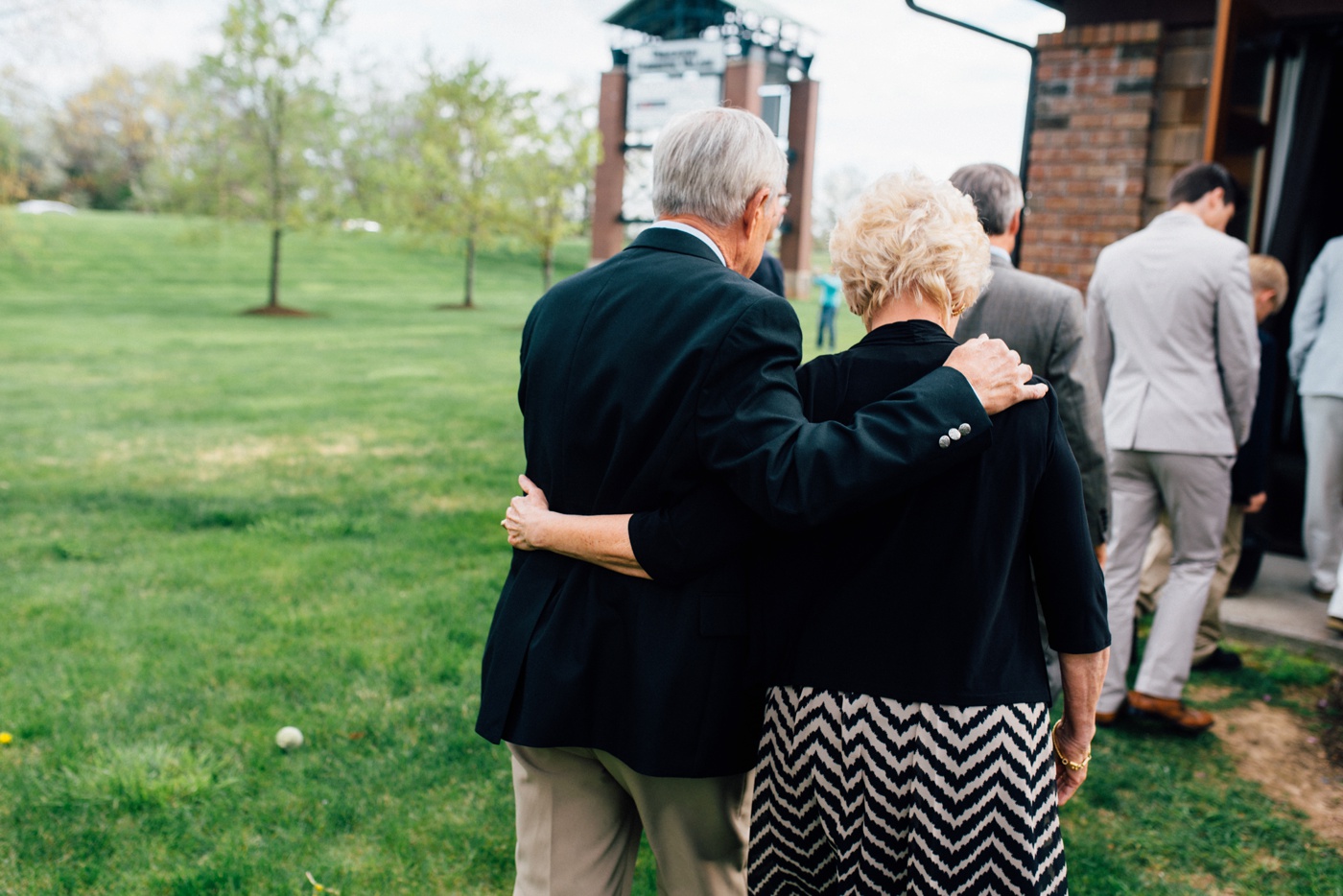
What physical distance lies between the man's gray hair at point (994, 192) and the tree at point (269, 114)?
27.5 meters

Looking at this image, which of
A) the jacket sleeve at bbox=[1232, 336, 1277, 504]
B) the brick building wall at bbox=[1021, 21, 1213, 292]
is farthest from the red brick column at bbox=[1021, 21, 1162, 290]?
the jacket sleeve at bbox=[1232, 336, 1277, 504]

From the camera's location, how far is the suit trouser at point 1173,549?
4.11 meters

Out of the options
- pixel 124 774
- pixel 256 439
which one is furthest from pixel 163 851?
pixel 256 439

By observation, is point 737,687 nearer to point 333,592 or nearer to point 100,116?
point 333,592

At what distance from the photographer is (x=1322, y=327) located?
5.73 metres

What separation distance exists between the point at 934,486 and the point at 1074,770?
797 millimetres

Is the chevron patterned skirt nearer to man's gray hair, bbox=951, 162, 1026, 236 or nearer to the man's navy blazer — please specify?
the man's navy blazer

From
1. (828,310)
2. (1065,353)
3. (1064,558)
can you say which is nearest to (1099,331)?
(1065,353)

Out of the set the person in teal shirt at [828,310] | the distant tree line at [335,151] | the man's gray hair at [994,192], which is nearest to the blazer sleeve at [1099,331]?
the man's gray hair at [994,192]

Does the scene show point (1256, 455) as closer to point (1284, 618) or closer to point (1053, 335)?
point (1284, 618)

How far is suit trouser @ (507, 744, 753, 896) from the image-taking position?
6.55 ft

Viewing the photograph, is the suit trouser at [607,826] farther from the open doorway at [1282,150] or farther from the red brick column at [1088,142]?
the red brick column at [1088,142]

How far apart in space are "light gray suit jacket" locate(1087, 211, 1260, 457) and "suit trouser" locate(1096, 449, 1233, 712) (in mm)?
116

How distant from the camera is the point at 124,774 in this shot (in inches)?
140
